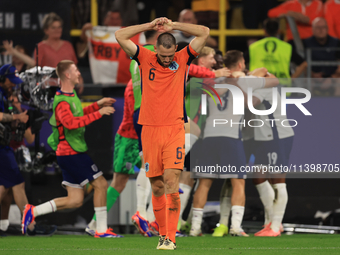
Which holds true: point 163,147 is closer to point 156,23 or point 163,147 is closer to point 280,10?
point 156,23

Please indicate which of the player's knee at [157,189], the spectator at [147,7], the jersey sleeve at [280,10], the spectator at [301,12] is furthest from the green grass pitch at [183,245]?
the spectator at [147,7]

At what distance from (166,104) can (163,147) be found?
14.9 inches

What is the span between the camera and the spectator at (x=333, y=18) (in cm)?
1020

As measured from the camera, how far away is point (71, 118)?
6.71m

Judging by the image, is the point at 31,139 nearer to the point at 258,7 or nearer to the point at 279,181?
the point at 279,181

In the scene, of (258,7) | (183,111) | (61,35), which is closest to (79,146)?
(183,111)

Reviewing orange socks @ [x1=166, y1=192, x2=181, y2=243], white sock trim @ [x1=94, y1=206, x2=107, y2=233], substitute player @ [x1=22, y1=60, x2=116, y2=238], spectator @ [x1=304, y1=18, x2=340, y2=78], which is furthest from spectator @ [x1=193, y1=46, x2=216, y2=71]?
spectator @ [x1=304, y1=18, x2=340, y2=78]

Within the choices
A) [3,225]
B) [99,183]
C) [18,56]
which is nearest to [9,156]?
[3,225]

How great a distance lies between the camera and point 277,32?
9.41 meters

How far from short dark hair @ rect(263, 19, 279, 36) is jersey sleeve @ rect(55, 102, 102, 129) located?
3.70m

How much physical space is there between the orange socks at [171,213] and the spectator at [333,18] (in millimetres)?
5879

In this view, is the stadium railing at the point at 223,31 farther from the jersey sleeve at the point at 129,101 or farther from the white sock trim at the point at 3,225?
the white sock trim at the point at 3,225

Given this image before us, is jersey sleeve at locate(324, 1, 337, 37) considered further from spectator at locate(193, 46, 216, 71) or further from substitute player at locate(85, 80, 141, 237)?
substitute player at locate(85, 80, 141, 237)

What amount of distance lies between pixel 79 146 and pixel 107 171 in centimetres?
132
